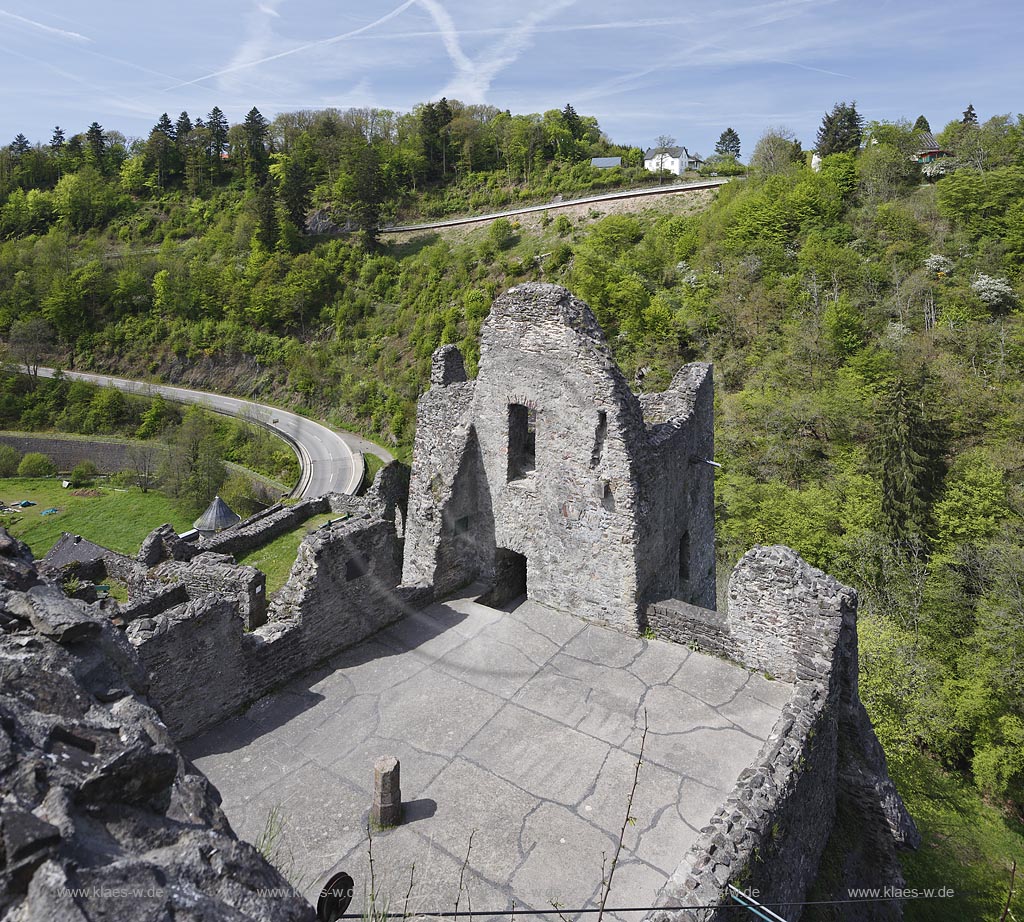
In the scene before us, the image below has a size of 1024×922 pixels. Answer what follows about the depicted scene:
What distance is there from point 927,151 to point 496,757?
5636 cm

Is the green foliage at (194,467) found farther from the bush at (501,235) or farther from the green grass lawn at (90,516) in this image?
the bush at (501,235)

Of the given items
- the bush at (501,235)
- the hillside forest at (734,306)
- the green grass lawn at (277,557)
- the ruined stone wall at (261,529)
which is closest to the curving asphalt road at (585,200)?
the hillside forest at (734,306)

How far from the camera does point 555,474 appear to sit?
10.4 metres

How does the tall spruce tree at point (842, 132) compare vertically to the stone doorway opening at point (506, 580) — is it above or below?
above

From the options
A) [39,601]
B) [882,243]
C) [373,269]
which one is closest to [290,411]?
[373,269]

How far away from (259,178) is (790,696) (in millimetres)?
86522

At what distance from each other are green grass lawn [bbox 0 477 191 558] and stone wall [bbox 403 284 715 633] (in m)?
31.7

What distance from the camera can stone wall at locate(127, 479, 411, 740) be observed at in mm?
7500

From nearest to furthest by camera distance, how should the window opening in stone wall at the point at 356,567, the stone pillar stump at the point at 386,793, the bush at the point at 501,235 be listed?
1. the stone pillar stump at the point at 386,793
2. the window opening in stone wall at the point at 356,567
3. the bush at the point at 501,235

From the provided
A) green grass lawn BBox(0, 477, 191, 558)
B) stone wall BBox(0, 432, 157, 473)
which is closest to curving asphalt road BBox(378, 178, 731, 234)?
stone wall BBox(0, 432, 157, 473)

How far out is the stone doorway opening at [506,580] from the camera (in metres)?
11.6

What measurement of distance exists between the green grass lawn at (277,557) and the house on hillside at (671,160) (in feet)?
178

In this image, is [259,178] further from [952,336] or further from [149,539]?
[952,336]

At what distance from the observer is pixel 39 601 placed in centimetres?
338
